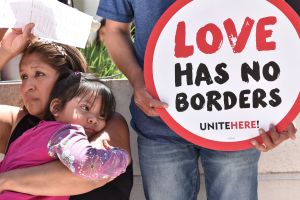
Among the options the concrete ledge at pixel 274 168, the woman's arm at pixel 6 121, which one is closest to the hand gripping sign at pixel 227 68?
the woman's arm at pixel 6 121

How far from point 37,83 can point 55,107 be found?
0.12 metres

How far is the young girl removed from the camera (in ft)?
5.49

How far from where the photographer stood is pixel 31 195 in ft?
5.79

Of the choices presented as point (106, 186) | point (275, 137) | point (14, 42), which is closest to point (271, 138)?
point (275, 137)

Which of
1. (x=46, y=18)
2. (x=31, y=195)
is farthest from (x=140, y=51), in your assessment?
(x=31, y=195)

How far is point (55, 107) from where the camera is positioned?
Answer: 1.94 m

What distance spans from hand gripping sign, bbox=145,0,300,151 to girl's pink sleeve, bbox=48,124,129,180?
240mm

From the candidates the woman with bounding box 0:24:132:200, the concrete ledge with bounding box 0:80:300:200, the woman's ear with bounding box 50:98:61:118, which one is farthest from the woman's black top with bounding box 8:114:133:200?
the concrete ledge with bounding box 0:80:300:200

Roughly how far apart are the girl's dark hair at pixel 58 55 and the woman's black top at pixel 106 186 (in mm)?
208

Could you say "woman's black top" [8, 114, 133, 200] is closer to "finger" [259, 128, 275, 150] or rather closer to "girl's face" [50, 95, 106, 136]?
"girl's face" [50, 95, 106, 136]

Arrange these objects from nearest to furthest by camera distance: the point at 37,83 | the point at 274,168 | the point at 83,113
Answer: the point at 83,113
the point at 37,83
the point at 274,168

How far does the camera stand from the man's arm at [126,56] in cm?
188

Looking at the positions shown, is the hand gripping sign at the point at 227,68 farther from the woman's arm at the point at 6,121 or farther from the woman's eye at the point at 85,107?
the woman's arm at the point at 6,121

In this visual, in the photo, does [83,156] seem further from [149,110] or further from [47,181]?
[149,110]
